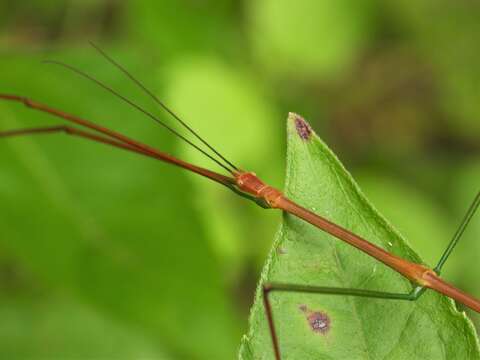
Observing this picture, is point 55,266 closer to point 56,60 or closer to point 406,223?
point 56,60

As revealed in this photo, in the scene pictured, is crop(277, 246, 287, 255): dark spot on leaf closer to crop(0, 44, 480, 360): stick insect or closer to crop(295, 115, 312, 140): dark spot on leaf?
crop(0, 44, 480, 360): stick insect

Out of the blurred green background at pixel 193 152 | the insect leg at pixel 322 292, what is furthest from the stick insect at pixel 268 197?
the blurred green background at pixel 193 152

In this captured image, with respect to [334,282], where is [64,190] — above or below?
below

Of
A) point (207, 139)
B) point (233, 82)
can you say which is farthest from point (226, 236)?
point (233, 82)

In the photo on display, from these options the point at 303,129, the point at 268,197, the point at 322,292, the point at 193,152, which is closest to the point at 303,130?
the point at 303,129

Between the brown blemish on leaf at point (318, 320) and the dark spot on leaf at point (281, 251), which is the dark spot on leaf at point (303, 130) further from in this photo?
the brown blemish on leaf at point (318, 320)

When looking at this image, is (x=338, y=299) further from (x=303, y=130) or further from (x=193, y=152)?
(x=193, y=152)
